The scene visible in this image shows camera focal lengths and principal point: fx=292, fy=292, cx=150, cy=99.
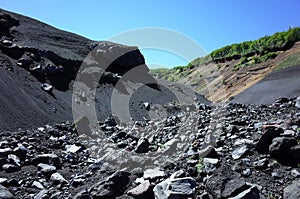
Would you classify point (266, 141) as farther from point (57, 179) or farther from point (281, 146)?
point (57, 179)

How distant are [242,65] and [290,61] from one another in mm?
7724

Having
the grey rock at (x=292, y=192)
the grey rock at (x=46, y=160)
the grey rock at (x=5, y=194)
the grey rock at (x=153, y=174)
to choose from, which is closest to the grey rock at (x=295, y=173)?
the grey rock at (x=292, y=192)

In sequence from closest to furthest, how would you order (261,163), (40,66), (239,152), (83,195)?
(83,195) < (261,163) < (239,152) < (40,66)

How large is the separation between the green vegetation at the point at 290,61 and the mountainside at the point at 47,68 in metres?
13.0

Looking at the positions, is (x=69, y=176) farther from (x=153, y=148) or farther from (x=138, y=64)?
(x=138, y=64)

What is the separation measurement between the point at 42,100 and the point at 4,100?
230 centimetres

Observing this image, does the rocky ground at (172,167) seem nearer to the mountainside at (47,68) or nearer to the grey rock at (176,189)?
the grey rock at (176,189)

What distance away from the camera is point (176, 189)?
3.79 metres

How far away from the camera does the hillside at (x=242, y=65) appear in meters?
28.5

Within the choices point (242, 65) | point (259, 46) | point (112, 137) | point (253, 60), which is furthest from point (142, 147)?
point (259, 46)

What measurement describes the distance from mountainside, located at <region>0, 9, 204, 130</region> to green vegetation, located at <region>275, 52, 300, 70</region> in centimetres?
1296

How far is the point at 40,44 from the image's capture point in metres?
18.0

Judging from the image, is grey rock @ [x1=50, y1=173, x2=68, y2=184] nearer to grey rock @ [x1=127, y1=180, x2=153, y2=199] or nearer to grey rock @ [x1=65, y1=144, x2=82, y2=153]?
grey rock @ [x1=127, y1=180, x2=153, y2=199]

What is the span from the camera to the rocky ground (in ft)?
12.4
